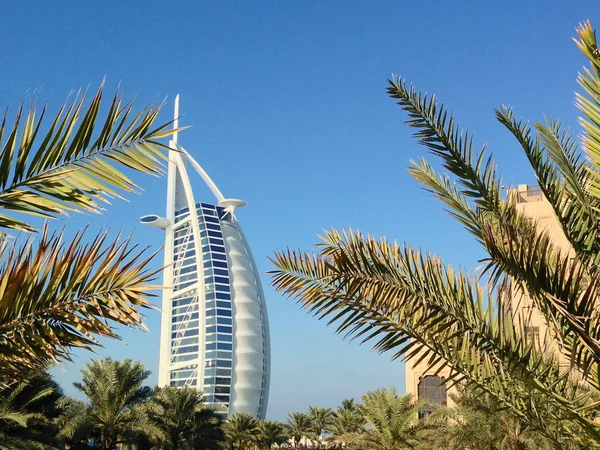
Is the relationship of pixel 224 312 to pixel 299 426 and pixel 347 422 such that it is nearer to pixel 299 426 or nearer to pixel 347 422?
pixel 299 426

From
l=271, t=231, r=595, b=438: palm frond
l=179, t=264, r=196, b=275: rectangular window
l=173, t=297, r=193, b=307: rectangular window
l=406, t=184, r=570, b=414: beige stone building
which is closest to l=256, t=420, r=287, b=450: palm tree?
l=406, t=184, r=570, b=414: beige stone building

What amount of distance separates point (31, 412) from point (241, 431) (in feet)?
114

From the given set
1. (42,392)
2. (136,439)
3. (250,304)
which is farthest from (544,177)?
(250,304)

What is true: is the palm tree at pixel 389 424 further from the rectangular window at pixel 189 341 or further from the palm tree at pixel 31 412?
the rectangular window at pixel 189 341

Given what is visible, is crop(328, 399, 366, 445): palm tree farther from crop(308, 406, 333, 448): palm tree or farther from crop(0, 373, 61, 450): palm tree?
crop(0, 373, 61, 450): palm tree

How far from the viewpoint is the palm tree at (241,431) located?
178 ft

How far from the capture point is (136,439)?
95.6ft

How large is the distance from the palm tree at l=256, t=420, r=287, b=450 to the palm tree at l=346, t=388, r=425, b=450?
1147 inches

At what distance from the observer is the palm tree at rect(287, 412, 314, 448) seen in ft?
211

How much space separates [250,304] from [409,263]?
79764mm

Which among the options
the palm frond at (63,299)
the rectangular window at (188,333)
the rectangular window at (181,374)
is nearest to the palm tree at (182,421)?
the palm frond at (63,299)

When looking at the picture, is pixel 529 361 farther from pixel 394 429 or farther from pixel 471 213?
pixel 394 429

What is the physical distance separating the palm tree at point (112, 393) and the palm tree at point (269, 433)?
1144 inches

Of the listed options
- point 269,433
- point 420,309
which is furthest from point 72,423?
point 269,433
